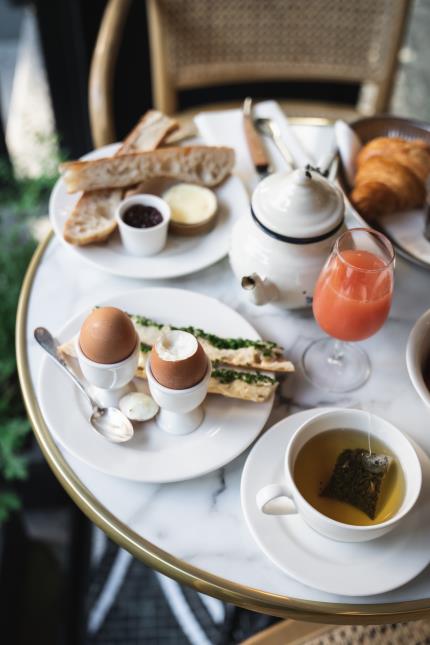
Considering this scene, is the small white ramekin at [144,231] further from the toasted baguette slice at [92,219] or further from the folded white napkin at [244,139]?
the folded white napkin at [244,139]

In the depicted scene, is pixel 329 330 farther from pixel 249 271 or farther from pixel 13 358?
pixel 13 358

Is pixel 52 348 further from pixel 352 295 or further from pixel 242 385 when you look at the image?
pixel 352 295

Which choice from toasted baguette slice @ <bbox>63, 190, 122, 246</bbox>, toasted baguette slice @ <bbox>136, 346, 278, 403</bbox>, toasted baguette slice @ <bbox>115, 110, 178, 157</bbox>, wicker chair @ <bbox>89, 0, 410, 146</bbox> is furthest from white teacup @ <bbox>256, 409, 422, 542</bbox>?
wicker chair @ <bbox>89, 0, 410, 146</bbox>

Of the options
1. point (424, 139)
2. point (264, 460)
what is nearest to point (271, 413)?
point (264, 460)

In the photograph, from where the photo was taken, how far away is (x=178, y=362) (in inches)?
32.8

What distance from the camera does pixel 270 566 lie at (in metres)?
0.83

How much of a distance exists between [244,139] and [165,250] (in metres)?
0.36

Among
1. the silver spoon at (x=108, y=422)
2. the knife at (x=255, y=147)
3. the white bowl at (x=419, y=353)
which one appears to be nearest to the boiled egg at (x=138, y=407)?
the silver spoon at (x=108, y=422)

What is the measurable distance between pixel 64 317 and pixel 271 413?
0.38m

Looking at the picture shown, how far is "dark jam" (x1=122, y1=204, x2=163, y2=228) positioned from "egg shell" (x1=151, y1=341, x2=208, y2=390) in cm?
39

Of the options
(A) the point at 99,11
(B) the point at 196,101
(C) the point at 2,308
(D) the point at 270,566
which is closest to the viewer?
(D) the point at 270,566

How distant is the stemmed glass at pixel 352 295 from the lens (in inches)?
36.2

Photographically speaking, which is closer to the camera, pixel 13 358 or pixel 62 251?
pixel 62 251

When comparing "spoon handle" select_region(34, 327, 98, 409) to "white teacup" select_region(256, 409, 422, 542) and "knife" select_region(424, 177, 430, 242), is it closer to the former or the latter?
"white teacup" select_region(256, 409, 422, 542)
